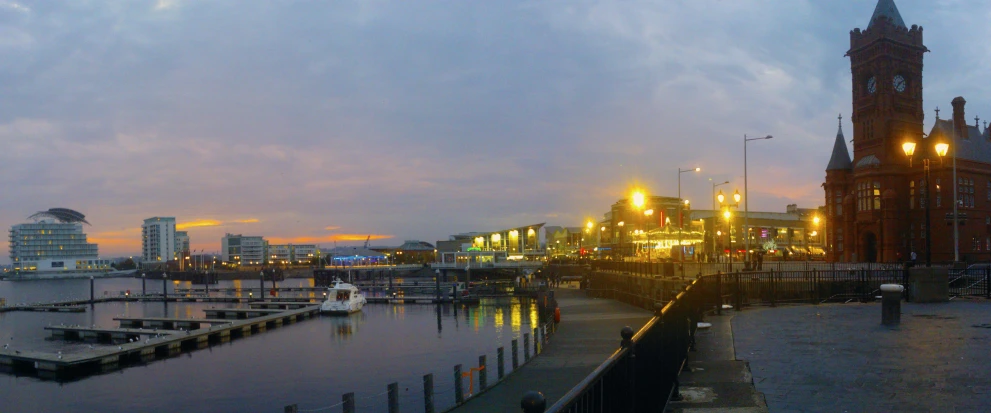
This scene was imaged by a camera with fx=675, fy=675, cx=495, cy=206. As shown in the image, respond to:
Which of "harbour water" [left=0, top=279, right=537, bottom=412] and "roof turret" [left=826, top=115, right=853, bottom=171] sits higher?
"roof turret" [left=826, top=115, right=853, bottom=171]

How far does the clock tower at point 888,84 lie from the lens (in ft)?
182

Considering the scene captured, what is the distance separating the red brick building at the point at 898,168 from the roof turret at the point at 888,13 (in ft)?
0.27

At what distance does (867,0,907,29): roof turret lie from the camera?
5612 cm

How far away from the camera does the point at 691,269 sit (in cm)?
3791

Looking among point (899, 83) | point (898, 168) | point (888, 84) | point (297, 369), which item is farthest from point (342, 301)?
point (899, 83)

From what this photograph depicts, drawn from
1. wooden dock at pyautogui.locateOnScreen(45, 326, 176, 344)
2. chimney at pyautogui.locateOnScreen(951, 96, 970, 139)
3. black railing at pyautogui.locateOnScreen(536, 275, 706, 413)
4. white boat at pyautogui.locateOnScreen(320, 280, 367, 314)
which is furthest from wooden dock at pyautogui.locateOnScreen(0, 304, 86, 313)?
chimney at pyautogui.locateOnScreen(951, 96, 970, 139)

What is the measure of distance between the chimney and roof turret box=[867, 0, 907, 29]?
309 inches

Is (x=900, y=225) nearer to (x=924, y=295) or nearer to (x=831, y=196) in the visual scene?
(x=831, y=196)

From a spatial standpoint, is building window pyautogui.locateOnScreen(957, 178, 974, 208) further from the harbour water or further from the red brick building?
the harbour water

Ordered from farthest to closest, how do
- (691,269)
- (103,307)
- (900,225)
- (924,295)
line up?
(103,307) → (900,225) → (691,269) → (924,295)

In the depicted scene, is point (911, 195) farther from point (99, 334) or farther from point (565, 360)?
point (99, 334)

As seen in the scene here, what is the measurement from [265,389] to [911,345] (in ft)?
89.4

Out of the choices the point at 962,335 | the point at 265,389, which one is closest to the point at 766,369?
the point at 962,335

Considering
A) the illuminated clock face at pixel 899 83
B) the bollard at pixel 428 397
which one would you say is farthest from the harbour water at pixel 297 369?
the illuminated clock face at pixel 899 83
